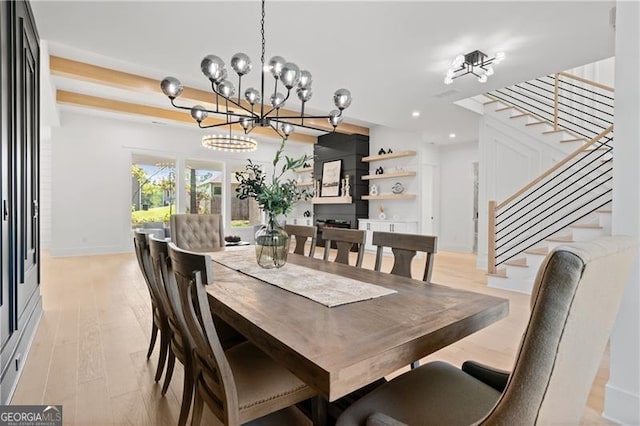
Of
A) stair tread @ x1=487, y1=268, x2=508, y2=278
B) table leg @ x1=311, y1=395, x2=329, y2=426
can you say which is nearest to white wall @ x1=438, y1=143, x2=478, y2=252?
stair tread @ x1=487, y1=268, x2=508, y2=278

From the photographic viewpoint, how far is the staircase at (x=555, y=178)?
4230mm

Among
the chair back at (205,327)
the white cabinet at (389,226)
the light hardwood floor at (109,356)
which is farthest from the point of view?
the white cabinet at (389,226)

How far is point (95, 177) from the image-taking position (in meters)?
7.11

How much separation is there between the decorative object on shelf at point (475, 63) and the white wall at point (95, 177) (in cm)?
680

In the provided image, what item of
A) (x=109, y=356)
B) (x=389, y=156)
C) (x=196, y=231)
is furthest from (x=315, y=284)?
(x=389, y=156)

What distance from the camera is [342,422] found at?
1013 mm

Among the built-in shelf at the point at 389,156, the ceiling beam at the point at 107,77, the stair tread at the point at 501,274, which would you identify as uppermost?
the ceiling beam at the point at 107,77

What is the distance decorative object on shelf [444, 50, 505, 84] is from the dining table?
2574 mm

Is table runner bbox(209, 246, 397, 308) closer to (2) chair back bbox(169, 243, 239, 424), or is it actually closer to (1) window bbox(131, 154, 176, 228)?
(2) chair back bbox(169, 243, 239, 424)

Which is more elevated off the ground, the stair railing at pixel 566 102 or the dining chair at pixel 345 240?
the stair railing at pixel 566 102

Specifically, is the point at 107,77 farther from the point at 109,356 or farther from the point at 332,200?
the point at 332,200

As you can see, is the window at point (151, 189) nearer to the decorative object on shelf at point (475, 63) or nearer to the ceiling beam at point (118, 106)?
the ceiling beam at point (118, 106)

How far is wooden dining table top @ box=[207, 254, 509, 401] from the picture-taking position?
2.92 ft
